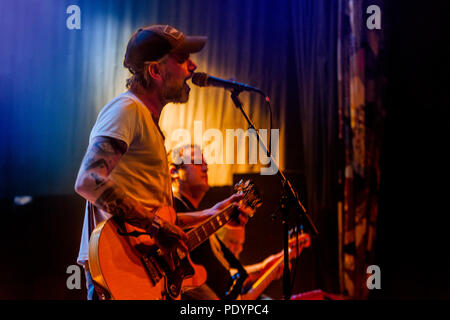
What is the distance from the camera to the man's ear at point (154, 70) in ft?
7.04

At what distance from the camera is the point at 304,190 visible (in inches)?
152

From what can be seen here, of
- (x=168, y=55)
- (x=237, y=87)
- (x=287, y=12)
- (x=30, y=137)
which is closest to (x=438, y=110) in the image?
(x=287, y=12)

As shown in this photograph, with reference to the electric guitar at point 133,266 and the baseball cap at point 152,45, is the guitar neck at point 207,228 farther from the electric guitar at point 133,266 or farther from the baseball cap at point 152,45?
the baseball cap at point 152,45

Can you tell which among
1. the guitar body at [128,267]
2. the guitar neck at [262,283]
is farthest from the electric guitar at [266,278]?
the guitar body at [128,267]

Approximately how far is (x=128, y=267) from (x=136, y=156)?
0.54 meters

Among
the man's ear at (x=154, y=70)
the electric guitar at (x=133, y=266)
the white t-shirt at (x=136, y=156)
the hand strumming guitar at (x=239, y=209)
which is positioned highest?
the man's ear at (x=154, y=70)

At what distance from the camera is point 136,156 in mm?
1918

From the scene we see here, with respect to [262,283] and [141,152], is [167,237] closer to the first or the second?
[141,152]

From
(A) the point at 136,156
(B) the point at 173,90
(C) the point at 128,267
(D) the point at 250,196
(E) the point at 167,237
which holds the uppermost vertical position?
(B) the point at 173,90

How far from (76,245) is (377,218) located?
2892 mm

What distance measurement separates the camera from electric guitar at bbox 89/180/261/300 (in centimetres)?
160

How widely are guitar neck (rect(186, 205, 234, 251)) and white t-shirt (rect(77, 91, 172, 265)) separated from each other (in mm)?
220

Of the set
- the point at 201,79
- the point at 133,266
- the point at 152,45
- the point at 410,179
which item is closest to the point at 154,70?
the point at 152,45

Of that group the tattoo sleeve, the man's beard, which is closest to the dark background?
the man's beard
